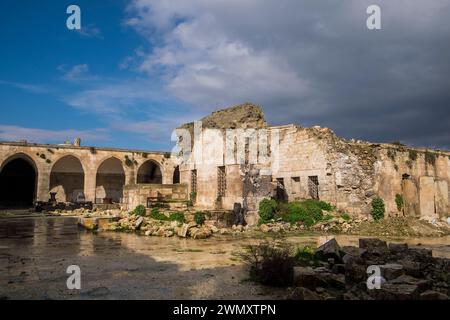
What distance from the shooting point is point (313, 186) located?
19.7 m

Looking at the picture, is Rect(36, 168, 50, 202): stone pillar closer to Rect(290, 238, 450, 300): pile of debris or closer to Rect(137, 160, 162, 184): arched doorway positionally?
Rect(137, 160, 162, 184): arched doorway

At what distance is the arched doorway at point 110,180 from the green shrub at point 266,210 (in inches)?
824

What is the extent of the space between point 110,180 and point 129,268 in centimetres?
2855

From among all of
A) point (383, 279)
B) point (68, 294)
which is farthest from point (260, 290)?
point (68, 294)

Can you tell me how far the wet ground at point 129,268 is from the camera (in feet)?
17.3

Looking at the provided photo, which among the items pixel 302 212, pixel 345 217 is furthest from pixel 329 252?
pixel 345 217

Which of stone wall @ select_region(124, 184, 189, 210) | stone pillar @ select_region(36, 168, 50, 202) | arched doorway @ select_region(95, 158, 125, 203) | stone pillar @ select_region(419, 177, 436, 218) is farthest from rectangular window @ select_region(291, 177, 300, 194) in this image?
stone pillar @ select_region(36, 168, 50, 202)

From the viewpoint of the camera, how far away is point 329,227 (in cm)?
1545

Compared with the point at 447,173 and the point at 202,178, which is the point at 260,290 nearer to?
the point at 202,178

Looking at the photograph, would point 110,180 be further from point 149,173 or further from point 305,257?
point 305,257

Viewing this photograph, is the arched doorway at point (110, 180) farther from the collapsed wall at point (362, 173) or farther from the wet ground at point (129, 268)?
the wet ground at point (129, 268)

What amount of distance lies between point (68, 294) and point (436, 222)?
17381 millimetres

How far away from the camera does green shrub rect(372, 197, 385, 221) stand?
17.5 meters

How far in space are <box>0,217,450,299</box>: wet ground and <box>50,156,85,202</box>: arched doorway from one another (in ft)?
68.7
